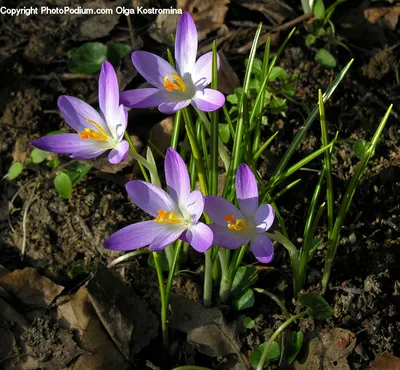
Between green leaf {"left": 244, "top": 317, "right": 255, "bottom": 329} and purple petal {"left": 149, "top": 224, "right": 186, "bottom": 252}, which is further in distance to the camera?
green leaf {"left": 244, "top": 317, "right": 255, "bottom": 329}

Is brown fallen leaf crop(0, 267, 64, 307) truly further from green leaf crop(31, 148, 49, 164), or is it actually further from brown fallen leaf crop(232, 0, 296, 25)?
brown fallen leaf crop(232, 0, 296, 25)

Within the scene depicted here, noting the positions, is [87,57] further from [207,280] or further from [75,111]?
[207,280]

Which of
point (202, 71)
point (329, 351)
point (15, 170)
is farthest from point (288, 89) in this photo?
point (15, 170)

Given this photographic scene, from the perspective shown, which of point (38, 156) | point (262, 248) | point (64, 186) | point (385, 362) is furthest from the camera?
point (38, 156)

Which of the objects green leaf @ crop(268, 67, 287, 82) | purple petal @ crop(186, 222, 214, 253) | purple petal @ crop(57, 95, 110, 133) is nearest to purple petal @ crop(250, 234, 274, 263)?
purple petal @ crop(186, 222, 214, 253)

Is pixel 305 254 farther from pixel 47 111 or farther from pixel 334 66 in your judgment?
pixel 47 111

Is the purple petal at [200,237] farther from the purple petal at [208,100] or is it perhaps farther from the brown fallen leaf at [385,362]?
the brown fallen leaf at [385,362]
